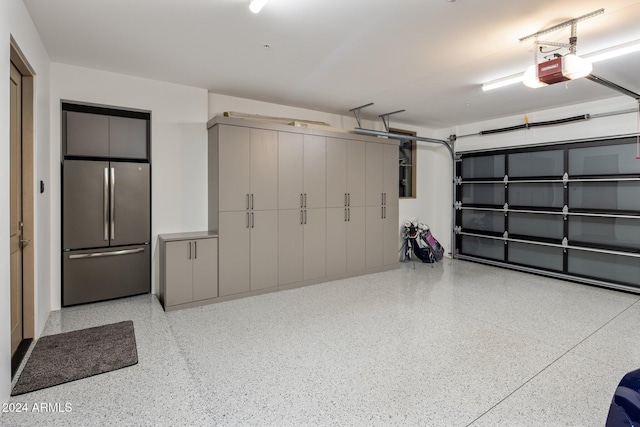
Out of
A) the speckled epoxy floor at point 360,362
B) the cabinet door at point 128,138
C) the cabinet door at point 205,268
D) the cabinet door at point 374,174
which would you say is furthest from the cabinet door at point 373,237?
the cabinet door at point 128,138

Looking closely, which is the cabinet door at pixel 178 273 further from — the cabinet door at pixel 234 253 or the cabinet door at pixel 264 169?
the cabinet door at pixel 264 169

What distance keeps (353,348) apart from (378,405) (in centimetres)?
79

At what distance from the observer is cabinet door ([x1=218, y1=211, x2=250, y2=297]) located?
4141mm

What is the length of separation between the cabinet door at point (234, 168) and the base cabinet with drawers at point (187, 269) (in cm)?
51

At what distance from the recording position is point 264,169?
14.5 ft

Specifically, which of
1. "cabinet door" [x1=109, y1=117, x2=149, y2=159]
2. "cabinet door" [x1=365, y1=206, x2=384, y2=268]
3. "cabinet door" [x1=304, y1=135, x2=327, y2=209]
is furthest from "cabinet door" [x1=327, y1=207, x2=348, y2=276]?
"cabinet door" [x1=109, y1=117, x2=149, y2=159]

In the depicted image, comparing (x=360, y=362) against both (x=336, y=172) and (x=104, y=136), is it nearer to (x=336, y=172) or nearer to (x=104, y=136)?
(x=336, y=172)

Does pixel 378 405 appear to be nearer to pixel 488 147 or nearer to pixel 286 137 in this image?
pixel 286 137

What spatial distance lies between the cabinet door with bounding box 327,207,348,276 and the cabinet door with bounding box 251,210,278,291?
3.03 ft

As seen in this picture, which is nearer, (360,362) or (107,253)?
(360,362)

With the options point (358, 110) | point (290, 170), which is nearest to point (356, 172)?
point (358, 110)

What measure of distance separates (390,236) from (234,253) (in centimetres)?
→ 292

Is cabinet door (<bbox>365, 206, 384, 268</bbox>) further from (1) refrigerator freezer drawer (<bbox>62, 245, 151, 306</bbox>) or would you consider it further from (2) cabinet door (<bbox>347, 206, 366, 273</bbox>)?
(1) refrigerator freezer drawer (<bbox>62, 245, 151, 306</bbox>)

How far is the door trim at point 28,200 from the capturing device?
284 cm
